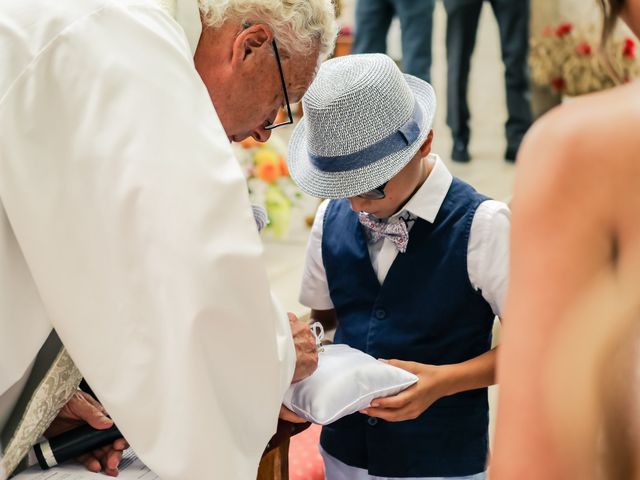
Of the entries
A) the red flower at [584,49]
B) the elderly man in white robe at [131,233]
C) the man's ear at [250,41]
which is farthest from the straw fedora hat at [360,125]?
the red flower at [584,49]

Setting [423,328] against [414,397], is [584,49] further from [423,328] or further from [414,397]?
[414,397]

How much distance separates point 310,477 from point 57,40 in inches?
52.0

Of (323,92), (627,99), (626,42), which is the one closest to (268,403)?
(323,92)

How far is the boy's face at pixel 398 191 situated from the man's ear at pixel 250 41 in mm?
418

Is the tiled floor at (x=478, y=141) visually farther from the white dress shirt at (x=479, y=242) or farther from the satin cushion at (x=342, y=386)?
the satin cushion at (x=342, y=386)

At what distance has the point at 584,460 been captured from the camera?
0.56 meters

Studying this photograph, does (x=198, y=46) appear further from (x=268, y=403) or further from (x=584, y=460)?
(x=584, y=460)

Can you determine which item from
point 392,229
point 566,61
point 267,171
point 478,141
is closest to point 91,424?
point 392,229

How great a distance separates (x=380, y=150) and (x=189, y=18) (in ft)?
1.67

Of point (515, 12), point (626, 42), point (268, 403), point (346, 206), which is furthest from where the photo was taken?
point (515, 12)

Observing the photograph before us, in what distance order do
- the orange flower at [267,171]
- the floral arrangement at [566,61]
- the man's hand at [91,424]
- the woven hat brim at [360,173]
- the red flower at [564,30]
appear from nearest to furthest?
the man's hand at [91,424] < the woven hat brim at [360,173] < the orange flower at [267,171] < the floral arrangement at [566,61] < the red flower at [564,30]

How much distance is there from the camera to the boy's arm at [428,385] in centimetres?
173

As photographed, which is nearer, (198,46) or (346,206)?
(198,46)

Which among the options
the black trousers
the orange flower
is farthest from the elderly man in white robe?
the black trousers
